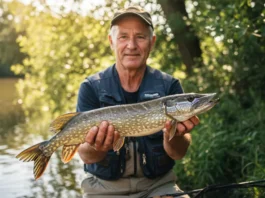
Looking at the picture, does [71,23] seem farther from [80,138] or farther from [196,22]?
[80,138]

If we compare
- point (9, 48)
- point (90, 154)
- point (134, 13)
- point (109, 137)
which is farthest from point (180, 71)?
point (9, 48)

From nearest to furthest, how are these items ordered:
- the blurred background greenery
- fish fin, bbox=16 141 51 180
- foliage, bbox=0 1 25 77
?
1. fish fin, bbox=16 141 51 180
2. the blurred background greenery
3. foliage, bbox=0 1 25 77

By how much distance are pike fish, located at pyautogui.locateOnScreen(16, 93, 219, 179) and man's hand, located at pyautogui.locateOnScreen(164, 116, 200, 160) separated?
0.04 m

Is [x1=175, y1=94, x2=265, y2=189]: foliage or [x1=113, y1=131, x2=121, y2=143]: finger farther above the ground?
[x1=113, y1=131, x2=121, y2=143]: finger

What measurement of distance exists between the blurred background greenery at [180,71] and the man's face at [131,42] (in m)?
1.12

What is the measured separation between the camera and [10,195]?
581 centimetres

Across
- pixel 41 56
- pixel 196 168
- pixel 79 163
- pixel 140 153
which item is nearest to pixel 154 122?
pixel 140 153

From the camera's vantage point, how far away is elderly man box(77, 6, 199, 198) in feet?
9.07

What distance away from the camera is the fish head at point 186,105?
97.9 inches

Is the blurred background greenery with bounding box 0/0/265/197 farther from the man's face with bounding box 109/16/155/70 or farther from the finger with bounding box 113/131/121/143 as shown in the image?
the man's face with bounding box 109/16/155/70

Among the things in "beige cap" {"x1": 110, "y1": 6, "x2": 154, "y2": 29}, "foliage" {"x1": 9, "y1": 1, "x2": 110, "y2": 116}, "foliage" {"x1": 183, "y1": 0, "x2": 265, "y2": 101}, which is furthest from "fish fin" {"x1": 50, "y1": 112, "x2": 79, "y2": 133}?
"foliage" {"x1": 9, "y1": 1, "x2": 110, "y2": 116}

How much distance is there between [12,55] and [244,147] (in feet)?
72.2

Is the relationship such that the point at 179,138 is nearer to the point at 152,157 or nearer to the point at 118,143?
the point at 152,157

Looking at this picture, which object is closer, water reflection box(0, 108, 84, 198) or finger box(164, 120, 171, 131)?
finger box(164, 120, 171, 131)
